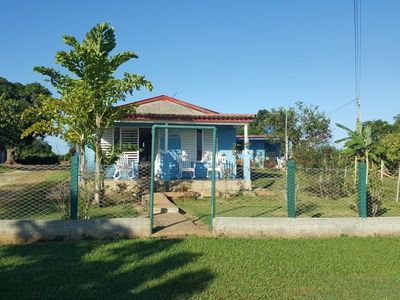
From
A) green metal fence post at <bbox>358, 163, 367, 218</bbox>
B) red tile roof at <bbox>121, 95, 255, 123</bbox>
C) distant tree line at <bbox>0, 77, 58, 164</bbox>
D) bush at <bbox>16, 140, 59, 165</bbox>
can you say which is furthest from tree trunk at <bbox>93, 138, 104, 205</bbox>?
bush at <bbox>16, 140, 59, 165</bbox>

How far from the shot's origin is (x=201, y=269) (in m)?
5.80

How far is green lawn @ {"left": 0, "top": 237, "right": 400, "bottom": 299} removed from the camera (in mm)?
4895

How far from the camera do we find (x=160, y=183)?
51.8 ft

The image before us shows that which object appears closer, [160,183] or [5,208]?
[5,208]

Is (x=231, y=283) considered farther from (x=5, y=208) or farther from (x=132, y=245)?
(x=5, y=208)

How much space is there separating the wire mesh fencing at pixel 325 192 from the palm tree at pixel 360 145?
8.43 feet

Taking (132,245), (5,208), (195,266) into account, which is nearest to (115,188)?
(5,208)

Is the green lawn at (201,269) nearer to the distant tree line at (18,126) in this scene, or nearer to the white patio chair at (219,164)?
the white patio chair at (219,164)

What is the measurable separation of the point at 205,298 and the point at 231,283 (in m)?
0.64

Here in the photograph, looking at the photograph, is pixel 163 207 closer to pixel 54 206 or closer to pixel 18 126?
pixel 54 206

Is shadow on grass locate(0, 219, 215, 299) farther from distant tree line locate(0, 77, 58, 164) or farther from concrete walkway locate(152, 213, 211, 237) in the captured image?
distant tree line locate(0, 77, 58, 164)

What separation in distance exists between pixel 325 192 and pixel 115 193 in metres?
6.56

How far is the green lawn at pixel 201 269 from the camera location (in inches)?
193

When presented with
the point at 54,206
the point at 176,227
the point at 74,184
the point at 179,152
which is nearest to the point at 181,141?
the point at 179,152
